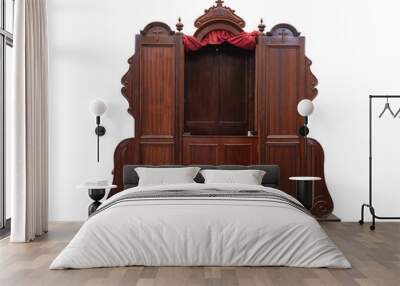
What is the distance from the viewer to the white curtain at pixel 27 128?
5551mm

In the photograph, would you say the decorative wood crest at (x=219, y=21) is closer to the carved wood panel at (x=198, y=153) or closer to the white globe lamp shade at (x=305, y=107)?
the white globe lamp shade at (x=305, y=107)

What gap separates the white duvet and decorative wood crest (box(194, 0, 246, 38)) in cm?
328

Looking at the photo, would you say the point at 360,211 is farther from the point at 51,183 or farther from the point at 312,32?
the point at 51,183

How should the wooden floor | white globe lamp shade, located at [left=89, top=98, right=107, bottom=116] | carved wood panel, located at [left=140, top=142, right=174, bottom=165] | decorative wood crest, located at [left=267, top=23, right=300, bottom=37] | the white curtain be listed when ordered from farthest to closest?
decorative wood crest, located at [left=267, top=23, right=300, bottom=37], carved wood panel, located at [left=140, top=142, right=174, bottom=165], white globe lamp shade, located at [left=89, top=98, right=107, bottom=116], the white curtain, the wooden floor

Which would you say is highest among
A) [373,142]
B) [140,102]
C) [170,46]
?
[170,46]

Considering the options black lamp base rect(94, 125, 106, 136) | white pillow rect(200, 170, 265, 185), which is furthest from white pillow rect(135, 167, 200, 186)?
black lamp base rect(94, 125, 106, 136)

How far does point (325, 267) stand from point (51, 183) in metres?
4.18

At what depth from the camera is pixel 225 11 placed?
7.06 m

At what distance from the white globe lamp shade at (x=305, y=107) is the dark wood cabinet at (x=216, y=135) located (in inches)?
8.6

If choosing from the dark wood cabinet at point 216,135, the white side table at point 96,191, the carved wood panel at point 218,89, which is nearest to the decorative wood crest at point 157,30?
the dark wood cabinet at point 216,135

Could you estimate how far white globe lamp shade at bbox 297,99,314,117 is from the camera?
6758mm

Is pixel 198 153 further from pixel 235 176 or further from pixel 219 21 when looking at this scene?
pixel 219 21

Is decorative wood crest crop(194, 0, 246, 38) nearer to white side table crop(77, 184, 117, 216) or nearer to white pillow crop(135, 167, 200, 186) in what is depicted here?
white pillow crop(135, 167, 200, 186)

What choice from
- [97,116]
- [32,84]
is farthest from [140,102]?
[32,84]
